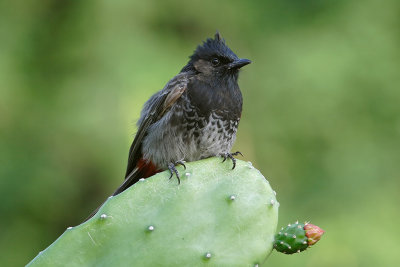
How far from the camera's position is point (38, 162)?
6332mm

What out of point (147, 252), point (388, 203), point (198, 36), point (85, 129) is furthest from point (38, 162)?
point (147, 252)

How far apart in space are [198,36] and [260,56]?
0.79m

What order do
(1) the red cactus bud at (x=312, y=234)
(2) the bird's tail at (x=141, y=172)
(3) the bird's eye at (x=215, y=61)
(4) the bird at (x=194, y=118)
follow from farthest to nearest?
(3) the bird's eye at (x=215, y=61), (2) the bird's tail at (x=141, y=172), (4) the bird at (x=194, y=118), (1) the red cactus bud at (x=312, y=234)

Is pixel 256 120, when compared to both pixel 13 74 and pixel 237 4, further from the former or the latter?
pixel 13 74

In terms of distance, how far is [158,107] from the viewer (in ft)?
13.3

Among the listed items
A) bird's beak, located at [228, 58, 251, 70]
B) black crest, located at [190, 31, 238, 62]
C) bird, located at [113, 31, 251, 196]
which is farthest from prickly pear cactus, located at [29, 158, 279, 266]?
black crest, located at [190, 31, 238, 62]

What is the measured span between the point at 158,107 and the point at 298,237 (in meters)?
1.90

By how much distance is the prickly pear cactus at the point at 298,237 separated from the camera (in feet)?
7.77

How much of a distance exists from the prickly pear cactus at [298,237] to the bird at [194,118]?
57.7 inches

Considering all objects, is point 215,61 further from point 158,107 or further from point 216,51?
point 158,107

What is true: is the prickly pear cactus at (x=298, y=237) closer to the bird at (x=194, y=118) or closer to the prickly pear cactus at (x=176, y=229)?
the prickly pear cactus at (x=176, y=229)

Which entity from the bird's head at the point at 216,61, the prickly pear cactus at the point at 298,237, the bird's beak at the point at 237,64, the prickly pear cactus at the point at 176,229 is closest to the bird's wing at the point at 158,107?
the bird's head at the point at 216,61

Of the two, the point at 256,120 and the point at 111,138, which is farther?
the point at 256,120

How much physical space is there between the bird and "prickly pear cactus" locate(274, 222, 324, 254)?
1467 mm
